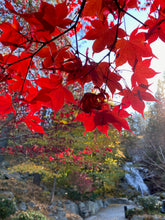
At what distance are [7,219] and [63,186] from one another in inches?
241

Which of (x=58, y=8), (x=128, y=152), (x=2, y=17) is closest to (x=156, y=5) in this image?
(x=58, y=8)

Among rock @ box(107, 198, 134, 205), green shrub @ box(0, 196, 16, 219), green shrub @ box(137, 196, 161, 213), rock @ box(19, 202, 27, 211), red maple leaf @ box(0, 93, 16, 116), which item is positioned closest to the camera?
red maple leaf @ box(0, 93, 16, 116)

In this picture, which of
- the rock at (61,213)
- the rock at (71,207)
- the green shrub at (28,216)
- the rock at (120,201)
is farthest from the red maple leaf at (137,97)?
the rock at (120,201)

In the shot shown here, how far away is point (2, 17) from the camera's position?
3.05m

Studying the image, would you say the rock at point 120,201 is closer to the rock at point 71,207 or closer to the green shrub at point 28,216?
the rock at point 71,207

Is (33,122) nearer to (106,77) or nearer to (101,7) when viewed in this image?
(106,77)

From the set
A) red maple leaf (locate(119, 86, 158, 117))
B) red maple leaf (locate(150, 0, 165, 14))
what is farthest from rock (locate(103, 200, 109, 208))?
red maple leaf (locate(150, 0, 165, 14))

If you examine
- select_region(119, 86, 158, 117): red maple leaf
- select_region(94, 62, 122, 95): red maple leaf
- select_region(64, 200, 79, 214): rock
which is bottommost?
select_region(64, 200, 79, 214): rock

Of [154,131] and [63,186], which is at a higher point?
[154,131]

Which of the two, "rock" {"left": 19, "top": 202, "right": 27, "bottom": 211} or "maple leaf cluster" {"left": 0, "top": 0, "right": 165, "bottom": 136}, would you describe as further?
"rock" {"left": 19, "top": 202, "right": 27, "bottom": 211}

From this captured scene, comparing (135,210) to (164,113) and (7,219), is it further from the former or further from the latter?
(164,113)

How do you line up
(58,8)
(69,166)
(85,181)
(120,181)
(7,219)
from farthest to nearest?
(120,181) < (85,181) < (69,166) < (7,219) < (58,8)

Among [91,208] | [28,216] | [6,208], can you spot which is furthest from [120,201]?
[6,208]

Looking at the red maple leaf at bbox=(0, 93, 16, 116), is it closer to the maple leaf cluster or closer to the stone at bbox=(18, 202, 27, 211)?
the maple leaf cluster
